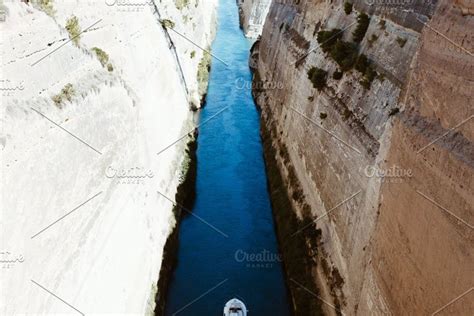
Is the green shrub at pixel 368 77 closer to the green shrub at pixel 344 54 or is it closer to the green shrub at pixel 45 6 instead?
the green shrub at pixel 344 54

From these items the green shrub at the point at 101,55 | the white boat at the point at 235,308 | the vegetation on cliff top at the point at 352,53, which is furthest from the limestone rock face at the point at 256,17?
the white boat at the point at 235,308

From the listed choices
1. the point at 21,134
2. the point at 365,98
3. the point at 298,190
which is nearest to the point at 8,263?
the point at 21,134

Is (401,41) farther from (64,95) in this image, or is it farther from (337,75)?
(64,95)

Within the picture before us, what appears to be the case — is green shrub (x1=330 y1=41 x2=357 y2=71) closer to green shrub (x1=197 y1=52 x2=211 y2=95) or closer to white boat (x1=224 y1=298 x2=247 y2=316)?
white boat (x1=224 y1=298 x2=247 y2=316)

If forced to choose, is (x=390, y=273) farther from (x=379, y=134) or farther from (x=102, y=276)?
(x=102, y=276)

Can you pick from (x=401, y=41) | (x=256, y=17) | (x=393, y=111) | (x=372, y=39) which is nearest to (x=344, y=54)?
(x=372, y=39)

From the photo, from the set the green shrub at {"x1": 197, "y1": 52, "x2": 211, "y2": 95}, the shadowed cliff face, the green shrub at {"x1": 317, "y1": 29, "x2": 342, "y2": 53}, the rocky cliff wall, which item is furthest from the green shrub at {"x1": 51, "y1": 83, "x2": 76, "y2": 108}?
the green shrub at {"x1": 197, "y1": 52, "x2": 211, "y2": 95}

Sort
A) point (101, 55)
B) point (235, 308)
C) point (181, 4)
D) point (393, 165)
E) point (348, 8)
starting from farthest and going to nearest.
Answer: point (181, 4) < point (348, 8) < point (101, 55) < point (235, 308) < point (393, 165)
